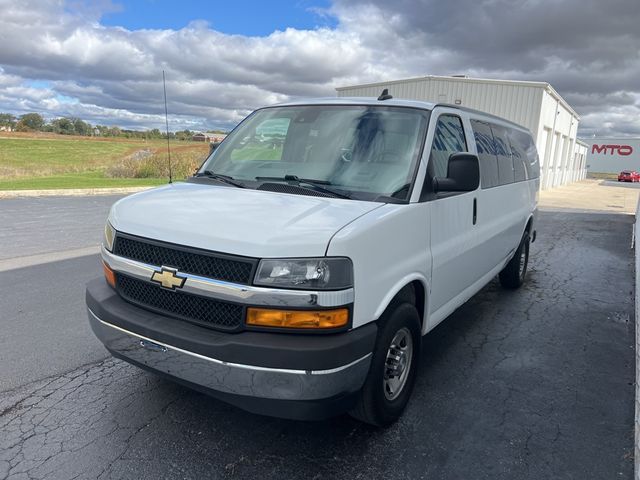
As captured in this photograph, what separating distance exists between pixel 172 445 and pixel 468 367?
2467mm

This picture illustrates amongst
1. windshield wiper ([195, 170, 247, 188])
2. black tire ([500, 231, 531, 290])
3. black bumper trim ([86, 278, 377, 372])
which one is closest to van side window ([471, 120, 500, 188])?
black tire ([500, 231, 531, 290])

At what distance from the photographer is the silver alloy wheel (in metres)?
2.92

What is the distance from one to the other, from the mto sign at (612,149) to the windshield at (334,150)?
7974 cm

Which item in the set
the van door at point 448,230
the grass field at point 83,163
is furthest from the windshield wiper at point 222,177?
the grass field at point 83,163

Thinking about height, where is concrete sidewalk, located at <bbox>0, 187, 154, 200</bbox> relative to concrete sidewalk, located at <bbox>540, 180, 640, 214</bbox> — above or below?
above

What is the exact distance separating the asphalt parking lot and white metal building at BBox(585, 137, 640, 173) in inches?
3014

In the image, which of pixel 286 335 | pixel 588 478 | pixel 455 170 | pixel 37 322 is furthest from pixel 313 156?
pixel 37 322

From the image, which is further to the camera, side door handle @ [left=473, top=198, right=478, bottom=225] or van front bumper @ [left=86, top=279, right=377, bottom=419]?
side door handle @ [left=473, top=198, right=478, bottom=225]

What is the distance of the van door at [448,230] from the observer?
330 centimetres

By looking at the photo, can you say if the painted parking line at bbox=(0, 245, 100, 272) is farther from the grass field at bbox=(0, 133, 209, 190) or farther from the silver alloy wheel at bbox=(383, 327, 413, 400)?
the grass field at bbox=(0, 133, 209, 190)

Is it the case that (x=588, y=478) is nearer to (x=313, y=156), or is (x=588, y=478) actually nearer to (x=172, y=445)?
(x=172, y=445)

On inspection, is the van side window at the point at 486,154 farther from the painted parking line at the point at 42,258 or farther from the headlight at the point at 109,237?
the painted parking line at the point at 42,258

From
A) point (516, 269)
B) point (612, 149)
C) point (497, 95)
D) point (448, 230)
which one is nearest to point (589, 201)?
point (497, 95)

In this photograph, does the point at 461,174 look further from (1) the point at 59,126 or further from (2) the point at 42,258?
(1) the point at 59,126
